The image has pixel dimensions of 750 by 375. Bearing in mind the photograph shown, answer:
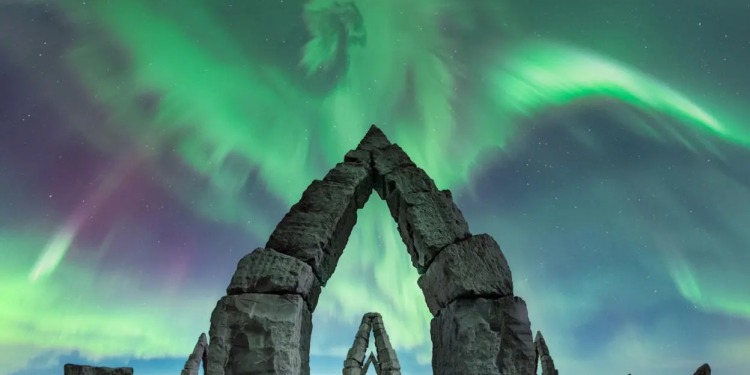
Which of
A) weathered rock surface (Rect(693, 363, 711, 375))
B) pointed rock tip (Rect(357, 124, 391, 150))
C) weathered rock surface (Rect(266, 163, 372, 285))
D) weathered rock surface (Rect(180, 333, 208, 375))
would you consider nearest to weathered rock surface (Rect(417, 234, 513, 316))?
weathered rock surface (Rect(266, 163, 372, 285))

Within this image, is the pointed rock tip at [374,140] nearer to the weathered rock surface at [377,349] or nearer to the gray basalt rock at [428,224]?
the gray basalt rock at [428,224]

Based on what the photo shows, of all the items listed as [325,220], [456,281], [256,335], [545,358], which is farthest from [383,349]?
[256,335]

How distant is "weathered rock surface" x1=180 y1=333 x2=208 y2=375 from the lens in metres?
A: 14.7

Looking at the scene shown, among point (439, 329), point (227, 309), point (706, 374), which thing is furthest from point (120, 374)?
point (706, 374)

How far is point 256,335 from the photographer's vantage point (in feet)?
17.9

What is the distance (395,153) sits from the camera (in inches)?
296

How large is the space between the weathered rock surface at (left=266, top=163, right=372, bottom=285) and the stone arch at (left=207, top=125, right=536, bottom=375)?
0.01m

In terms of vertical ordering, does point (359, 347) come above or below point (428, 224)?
above

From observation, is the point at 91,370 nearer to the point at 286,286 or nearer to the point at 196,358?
the point at 286,286

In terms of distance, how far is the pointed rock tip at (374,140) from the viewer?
7.68m

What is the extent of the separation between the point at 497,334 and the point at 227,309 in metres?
3.11

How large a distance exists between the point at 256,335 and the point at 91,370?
158 inches

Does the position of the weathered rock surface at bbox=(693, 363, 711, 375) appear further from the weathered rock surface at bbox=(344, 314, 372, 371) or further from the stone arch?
the weathered rock surface at bbox=(344, 314, 372, 371)

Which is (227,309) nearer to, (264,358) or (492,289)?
(264,358)
